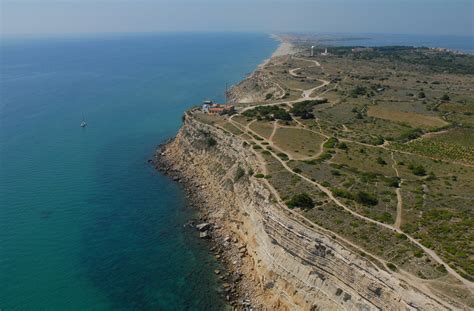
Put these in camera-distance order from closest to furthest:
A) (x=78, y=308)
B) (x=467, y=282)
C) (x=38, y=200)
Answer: (x=467, y=282), (x=78, y=308), (x=38, y=200)

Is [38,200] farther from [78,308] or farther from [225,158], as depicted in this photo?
[225,158]

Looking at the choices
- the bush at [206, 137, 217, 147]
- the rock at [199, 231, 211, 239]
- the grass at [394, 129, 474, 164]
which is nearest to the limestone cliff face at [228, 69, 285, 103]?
the bush at [206, 137, 217, 147]

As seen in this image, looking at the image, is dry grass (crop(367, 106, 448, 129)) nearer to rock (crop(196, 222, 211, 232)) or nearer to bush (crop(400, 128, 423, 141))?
bush (crop(400, 128, 423, 141))

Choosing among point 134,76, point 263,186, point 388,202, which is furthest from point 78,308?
point 134,76

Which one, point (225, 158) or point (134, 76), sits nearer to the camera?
point (225, 158)

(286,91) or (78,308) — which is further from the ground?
(286,91)

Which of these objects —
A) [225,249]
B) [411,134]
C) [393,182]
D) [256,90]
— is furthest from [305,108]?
[225,249]

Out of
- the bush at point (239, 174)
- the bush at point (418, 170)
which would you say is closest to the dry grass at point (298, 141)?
the bush at point (239, 174)
